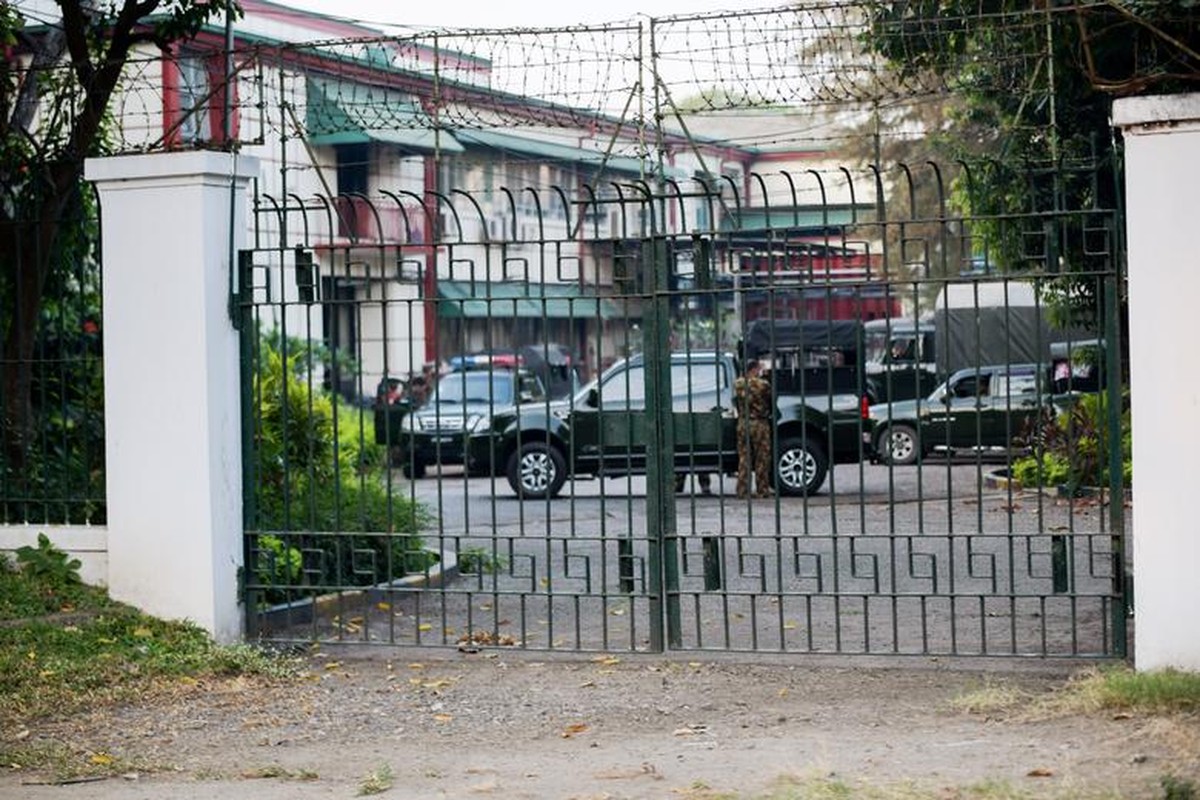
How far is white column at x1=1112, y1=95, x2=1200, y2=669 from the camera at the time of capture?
26.0ft

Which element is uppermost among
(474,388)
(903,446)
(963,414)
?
(474,388)

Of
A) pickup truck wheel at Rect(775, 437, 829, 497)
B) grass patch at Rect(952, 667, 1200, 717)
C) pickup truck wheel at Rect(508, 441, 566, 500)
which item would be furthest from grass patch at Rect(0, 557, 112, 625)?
pickup truck wheel at Rect(775, 437, 829, 497)

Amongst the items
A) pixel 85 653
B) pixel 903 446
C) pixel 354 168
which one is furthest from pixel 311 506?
pixel 354 168

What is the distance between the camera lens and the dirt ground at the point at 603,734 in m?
6.64

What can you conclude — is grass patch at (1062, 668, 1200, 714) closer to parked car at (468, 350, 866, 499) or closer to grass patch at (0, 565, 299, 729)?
grass patch at (0, 565, 299, 729)

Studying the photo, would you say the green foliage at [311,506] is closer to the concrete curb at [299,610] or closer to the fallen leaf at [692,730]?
the concrete curb at [299,610]

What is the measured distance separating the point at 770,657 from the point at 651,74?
30.6ft

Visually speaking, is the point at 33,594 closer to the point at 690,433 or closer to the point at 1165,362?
the point at 690,433

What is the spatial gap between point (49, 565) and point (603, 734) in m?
4.01

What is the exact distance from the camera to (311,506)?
9906 mm

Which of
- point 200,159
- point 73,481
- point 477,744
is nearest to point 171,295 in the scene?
point 200,159

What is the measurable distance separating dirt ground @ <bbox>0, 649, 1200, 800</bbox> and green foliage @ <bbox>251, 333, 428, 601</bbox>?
82 cm

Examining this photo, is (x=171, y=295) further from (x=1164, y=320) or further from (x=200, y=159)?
(x=1164, y=320)

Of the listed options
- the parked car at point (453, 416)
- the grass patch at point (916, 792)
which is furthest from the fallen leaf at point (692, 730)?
the parked car at point (453, 416)
